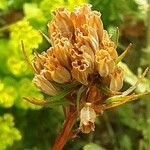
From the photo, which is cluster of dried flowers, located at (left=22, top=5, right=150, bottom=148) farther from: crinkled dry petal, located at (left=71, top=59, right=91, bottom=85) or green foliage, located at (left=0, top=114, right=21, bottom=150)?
green foliage, located at (left=0, top=114, right=21, bottom=150)

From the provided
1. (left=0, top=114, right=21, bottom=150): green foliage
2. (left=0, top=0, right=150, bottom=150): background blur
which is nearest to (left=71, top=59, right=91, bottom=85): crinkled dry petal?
(left=0, top=0, right=150, bottom=150): background blur

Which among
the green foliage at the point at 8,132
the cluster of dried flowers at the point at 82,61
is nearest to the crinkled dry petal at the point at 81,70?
the cluster of dried flowers at the point at 82,61

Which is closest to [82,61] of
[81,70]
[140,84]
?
[81,70]

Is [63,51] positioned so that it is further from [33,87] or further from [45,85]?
[33,87]

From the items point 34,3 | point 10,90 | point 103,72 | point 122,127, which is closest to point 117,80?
point 103,72

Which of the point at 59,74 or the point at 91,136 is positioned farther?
the point at 91,136

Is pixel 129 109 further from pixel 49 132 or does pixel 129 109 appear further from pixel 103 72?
pixel 103 72

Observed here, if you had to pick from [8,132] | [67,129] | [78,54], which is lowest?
[8,132]
